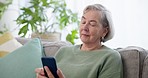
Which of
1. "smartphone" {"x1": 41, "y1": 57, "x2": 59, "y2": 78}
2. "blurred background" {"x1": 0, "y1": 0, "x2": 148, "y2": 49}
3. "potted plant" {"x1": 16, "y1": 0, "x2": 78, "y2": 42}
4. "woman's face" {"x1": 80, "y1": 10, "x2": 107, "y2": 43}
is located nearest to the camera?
"smartphone" {"x1": 41, "y1": 57, "x2": 59, "y2": 78}

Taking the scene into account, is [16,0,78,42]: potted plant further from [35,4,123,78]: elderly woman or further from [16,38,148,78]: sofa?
[16,38,148,78]: sofa

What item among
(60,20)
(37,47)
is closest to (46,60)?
(37,47)

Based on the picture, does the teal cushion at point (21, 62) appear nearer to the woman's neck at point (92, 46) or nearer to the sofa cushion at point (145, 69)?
the woman's neck at point (92, 46)

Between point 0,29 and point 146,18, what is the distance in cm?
158

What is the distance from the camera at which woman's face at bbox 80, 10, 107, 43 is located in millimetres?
1573

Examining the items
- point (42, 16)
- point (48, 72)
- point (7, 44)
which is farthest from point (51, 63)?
point (42, 16)

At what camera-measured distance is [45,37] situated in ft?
7.50

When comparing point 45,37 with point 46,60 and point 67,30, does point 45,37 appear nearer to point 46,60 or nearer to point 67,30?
point 67,30

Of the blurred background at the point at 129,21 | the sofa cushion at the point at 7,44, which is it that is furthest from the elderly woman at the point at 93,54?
the blurred background at the point at 129,21

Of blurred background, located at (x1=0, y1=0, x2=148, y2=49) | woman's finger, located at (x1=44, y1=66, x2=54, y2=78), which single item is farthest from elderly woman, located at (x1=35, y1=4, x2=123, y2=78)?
blurred background, located at (x1=0, y1=0, x2=148, y2=49)

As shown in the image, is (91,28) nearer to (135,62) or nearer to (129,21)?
(135,62)

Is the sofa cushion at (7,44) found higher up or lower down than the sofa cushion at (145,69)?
higher up

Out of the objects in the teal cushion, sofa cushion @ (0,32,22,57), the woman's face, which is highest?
the woman's face

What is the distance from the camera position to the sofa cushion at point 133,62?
1362 millimetres
